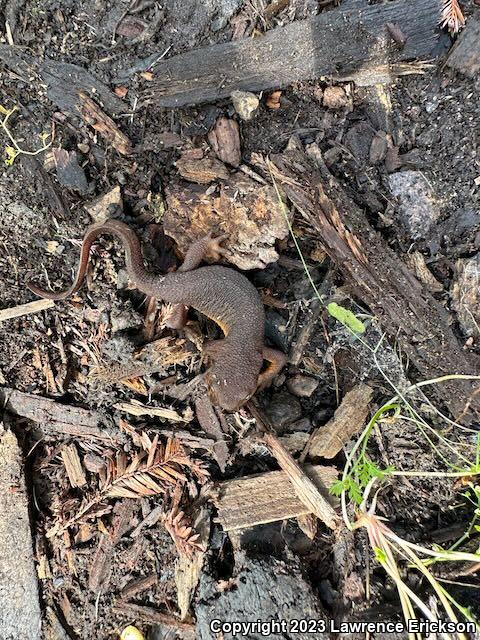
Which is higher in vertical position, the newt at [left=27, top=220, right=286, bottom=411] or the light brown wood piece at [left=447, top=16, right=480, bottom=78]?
the light brown wood piece at [left=447, top=16, right=480, bottom=78]

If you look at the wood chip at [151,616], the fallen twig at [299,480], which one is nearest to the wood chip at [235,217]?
the fallen twig at [299,480]

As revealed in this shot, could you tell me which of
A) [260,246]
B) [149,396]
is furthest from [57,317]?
[260,246]

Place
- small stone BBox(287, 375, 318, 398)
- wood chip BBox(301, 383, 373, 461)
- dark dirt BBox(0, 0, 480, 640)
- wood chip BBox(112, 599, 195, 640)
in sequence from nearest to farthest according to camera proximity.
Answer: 1. dark dirt BBox(0, 0, 480, 640)
2. wood chip BBox(112, 599, 195, 640)
3. wood chip BBox(301, 383, 373, 461)
4. small stone BBox(287, 375, 318, 398)

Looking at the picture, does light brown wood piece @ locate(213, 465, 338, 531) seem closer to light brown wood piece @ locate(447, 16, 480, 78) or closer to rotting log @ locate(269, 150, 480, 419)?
rotting log @ locate(269, 150, 480, 419)

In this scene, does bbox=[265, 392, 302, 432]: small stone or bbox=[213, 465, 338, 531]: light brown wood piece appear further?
bbox=[265, 392, 302, 432]: small stone

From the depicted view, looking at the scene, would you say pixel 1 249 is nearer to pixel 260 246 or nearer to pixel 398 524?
pixel 260 246

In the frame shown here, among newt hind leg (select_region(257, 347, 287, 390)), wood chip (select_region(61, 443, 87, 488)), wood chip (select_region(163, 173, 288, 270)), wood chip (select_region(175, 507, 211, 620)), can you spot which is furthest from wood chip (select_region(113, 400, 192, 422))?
wood chip (select_region(163, 173, 288, 270))

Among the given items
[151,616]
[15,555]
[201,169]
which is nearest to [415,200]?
[201,169]
